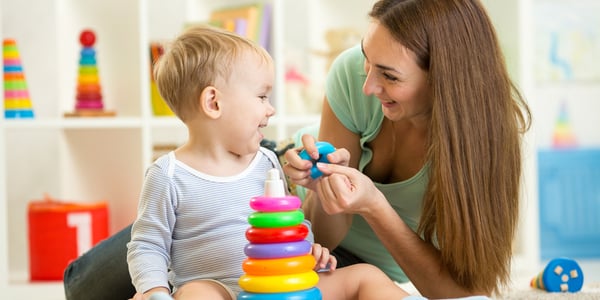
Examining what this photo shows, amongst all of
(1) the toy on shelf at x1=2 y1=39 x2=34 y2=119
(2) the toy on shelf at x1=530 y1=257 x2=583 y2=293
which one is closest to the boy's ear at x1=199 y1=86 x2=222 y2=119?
(2) the toy on shelf at x1=530 y1=257 x2=583 y2=293

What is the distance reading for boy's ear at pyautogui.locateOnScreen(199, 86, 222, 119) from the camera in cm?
168

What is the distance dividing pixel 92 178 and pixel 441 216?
1.88 m

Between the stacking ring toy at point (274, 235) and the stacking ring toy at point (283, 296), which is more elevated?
the stacking ring toy at point (274, 235)

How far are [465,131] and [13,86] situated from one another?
79.2 inches

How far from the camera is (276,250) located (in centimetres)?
147

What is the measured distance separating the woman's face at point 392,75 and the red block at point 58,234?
168cm

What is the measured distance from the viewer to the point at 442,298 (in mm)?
1979

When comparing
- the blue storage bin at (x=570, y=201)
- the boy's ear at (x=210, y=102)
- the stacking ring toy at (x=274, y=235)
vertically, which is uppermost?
the boy's ear at (x=210, y=102)

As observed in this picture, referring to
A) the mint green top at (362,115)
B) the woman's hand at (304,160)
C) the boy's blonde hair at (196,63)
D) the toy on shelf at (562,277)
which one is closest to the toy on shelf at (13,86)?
the mint green top at (362,115)

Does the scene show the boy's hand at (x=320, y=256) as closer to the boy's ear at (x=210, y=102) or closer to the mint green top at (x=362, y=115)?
the boy's ear at (x=210, y=102)

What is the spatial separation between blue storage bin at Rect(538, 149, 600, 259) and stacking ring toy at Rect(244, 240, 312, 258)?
10.8ft

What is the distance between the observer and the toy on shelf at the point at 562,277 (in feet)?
7.95

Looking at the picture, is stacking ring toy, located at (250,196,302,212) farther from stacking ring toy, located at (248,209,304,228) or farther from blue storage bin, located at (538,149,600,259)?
blue storage bin, located at (538,149,600,259)

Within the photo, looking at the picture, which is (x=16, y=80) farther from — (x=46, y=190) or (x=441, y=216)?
(x=441, y=216)
